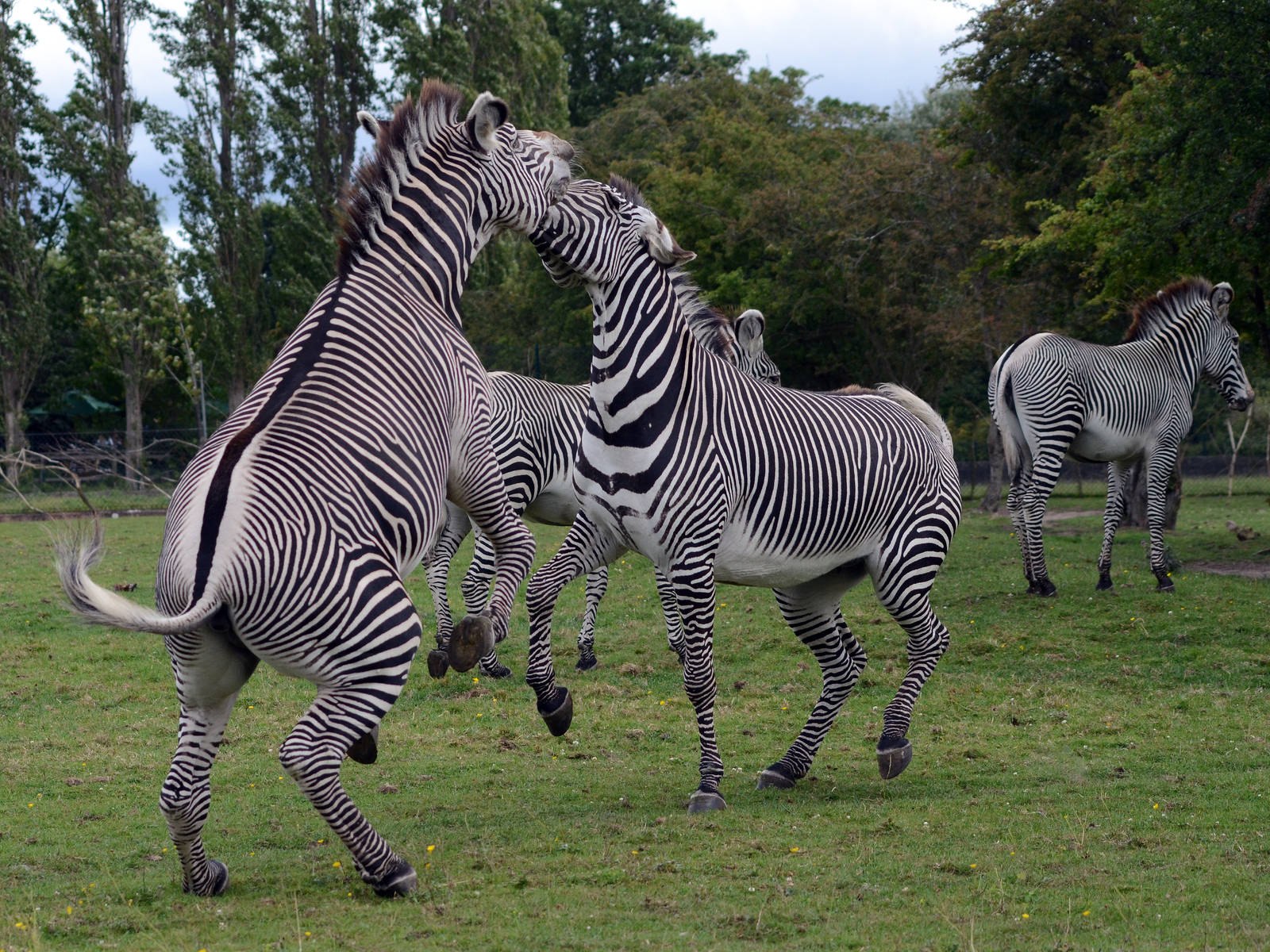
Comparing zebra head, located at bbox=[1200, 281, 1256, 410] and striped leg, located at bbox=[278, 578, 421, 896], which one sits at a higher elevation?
zebra head, located at bbox=[1200, 281, 1256, 410]

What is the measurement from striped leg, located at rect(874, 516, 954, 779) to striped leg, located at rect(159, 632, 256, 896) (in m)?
3.63

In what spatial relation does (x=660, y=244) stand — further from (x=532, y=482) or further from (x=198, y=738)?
(x=532, y=482)

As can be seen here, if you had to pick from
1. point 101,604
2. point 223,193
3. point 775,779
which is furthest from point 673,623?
point 223,193

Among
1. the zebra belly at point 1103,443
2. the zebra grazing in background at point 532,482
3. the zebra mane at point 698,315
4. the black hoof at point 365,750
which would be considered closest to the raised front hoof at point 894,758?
the zebra mane at point 698,315

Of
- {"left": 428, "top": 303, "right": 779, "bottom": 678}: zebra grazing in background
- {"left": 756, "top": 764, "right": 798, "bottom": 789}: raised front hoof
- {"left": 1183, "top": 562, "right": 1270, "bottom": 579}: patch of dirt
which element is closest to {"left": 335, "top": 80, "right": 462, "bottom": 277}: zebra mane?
{"left": 756, "top": 764, "right": 798, "bottom": 789}: raised front hoof

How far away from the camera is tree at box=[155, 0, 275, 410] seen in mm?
32250

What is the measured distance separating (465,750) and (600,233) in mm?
3442

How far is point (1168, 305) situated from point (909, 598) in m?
8.73

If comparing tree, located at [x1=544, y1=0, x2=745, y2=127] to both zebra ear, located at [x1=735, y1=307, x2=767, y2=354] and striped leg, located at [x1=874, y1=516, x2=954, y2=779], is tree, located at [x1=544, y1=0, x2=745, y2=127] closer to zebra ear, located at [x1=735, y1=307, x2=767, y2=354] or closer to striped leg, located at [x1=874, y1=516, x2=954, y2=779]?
zebra ear, located at [x1=735, y1=307, x2=767, y2=354]

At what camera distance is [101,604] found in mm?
4406

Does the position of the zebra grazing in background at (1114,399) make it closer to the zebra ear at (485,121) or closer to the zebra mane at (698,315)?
the zebra mane at (698,315)

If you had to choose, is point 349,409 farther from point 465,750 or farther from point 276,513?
point 465,750

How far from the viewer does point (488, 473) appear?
562 cm

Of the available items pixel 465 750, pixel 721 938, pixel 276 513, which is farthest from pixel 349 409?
pixel 465 750
